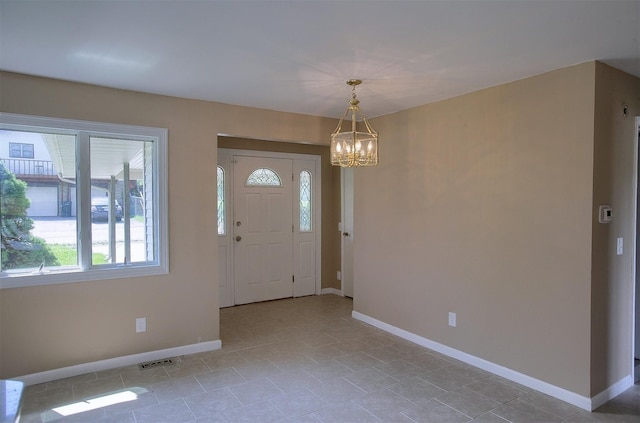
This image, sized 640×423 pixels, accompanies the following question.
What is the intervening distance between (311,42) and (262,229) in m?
3.42

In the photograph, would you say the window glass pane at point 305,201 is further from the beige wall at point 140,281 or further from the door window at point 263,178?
the beige wall at point 140,281

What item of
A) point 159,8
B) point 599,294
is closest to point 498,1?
point 159,8

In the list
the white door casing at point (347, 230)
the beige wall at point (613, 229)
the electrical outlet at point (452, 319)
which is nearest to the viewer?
the beige wall at point (613, 229)

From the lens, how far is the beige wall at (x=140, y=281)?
3.01 m

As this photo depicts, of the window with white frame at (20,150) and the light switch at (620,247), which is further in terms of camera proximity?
the window with white frame at (20,150)

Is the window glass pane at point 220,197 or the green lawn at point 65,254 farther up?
the window glass pane at point 220,197

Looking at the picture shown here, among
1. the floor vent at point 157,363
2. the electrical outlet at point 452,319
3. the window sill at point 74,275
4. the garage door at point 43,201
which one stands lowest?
the floor vent at point 157,363

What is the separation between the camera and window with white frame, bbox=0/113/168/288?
305cm

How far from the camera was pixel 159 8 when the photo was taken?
193 cm

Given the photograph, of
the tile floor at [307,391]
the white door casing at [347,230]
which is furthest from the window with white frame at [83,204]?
the white door casing at [347,230]

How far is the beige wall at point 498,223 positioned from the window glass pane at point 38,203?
2.99 m

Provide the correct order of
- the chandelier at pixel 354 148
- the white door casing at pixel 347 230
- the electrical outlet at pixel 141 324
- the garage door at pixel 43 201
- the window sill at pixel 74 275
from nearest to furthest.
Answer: the chandelier at pixel 354 148, the window sill at pixel 74 275, the garage door at pixel 43 201, the electrical outlet at pixel 141 324, the white door casing at pixel 347 230

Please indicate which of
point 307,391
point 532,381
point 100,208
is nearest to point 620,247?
point 532,381

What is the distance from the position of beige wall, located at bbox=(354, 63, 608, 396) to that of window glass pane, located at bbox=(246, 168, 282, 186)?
164 centimetres
